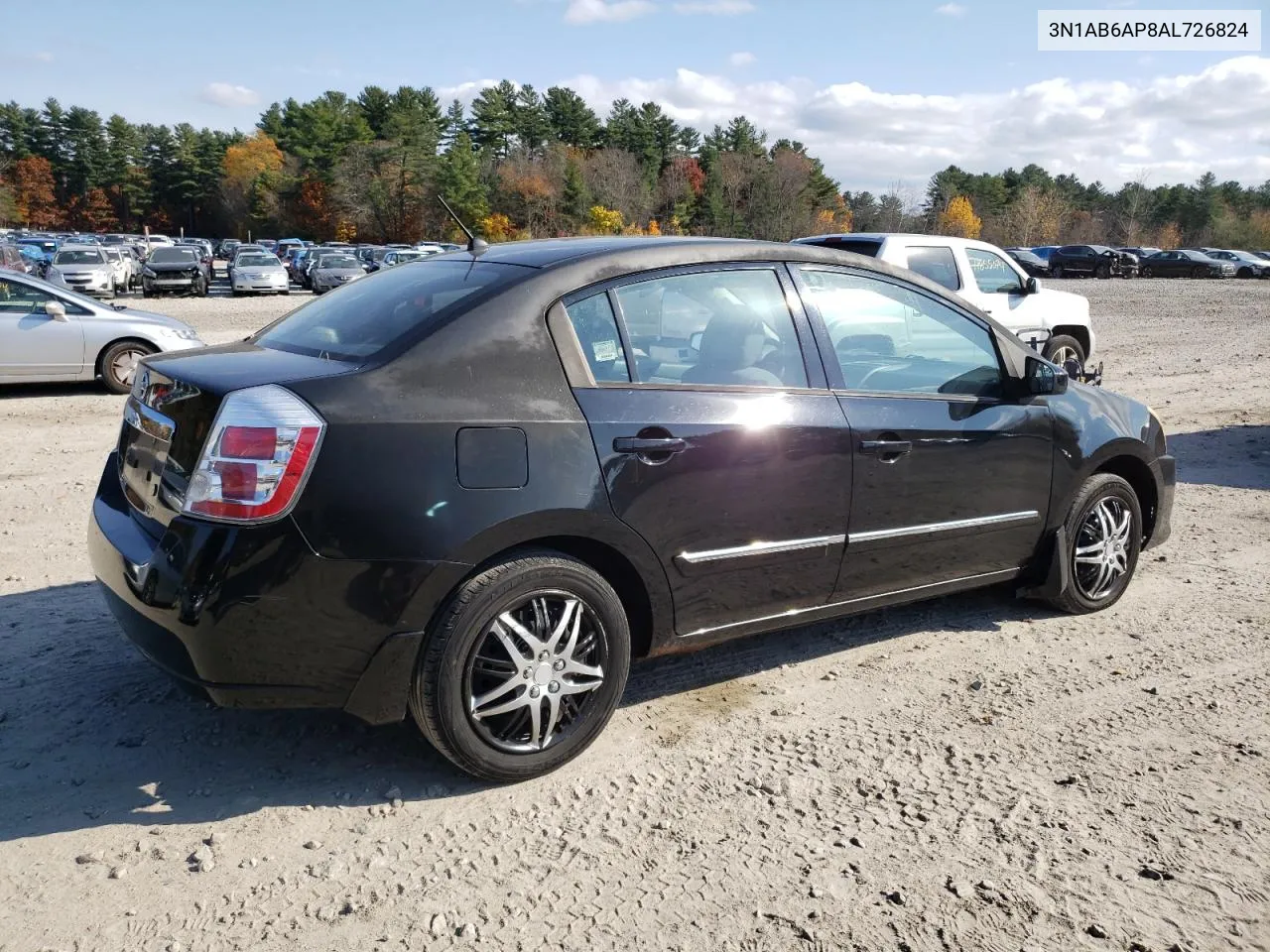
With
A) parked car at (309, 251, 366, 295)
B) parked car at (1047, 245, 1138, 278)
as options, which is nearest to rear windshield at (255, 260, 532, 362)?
parked car at (309, 251, 366, 295)

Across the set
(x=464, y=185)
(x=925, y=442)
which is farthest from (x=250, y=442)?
(x=464, y=185)

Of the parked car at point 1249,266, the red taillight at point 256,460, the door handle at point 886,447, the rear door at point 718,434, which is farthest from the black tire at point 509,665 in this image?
the parked car at point 1249,266

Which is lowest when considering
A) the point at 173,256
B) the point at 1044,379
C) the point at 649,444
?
the point at 649,444

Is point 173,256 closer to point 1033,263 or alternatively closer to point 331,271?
point 331,271

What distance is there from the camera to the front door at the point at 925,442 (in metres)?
4.08

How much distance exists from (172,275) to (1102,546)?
3354 cm

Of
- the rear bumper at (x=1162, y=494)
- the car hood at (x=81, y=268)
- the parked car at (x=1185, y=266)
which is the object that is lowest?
the rear bumper at (x=1162, y=494)

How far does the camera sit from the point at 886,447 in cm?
405

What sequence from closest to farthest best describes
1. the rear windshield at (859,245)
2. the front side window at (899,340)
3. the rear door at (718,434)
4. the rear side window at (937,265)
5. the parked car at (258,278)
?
1. the rear door at (718,434)
2. the front side window at (899,340)
3. the rear windshield at (859,245)
4. the rear side window at (937,265)
5. the parked car at (258,278)

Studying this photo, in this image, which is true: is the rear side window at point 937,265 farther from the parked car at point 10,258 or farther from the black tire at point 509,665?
the parked car at point 10,258

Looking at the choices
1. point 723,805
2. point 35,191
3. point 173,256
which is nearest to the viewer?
point 723,805

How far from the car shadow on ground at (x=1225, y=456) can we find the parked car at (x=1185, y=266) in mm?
49996

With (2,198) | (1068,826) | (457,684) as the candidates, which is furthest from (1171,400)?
(2,198)

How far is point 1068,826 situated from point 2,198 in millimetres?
113099
